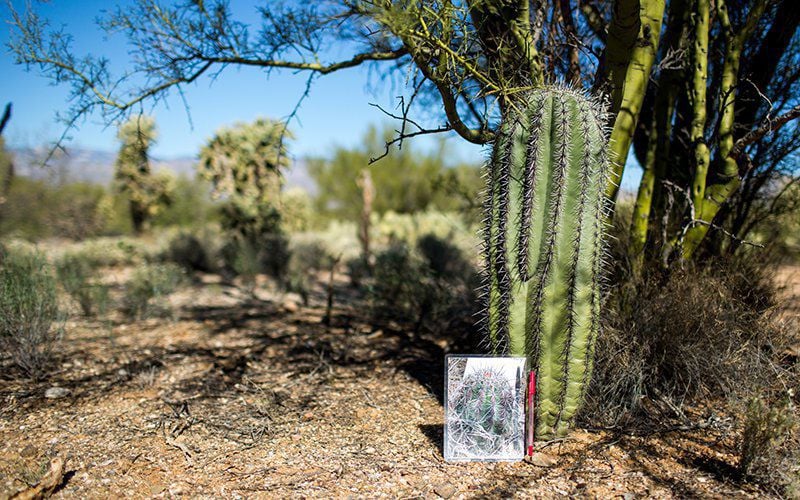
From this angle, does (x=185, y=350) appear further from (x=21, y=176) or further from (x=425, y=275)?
(x=21, y=176)

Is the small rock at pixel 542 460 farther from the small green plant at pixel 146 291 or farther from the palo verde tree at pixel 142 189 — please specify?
the palo verde tree at pixel 142 189

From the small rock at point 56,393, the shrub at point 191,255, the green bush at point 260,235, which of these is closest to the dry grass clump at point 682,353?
the small rock at point 56,393

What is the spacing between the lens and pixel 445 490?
287cm

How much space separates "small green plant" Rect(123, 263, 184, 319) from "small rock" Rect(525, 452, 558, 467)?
4.90 metres

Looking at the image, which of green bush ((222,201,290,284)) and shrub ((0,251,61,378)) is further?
green bush ((222,201,290,284))

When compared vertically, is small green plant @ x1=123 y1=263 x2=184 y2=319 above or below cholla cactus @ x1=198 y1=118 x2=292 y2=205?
below

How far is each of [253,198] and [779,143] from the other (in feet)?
27.1

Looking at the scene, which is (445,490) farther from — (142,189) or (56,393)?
(142,189)

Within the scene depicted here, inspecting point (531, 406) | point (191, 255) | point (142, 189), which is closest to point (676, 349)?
point (531, 406)

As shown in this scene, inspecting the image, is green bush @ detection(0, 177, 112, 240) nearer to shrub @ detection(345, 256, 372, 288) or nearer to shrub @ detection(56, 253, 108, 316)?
shrub @ detection(56, 253, 108, 316)

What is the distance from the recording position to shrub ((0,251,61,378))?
422 centimetres

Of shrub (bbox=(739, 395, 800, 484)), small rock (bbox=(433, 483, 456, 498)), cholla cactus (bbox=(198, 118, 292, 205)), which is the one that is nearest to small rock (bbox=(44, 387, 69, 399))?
small rock (bbox=(433, 483, 456, 498))

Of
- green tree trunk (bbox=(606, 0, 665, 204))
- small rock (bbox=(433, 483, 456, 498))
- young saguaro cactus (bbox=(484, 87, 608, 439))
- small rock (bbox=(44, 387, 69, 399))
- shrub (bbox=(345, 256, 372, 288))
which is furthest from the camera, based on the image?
shrub (bbox=(345, 256, 372, 288))

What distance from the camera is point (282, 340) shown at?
216 inches
